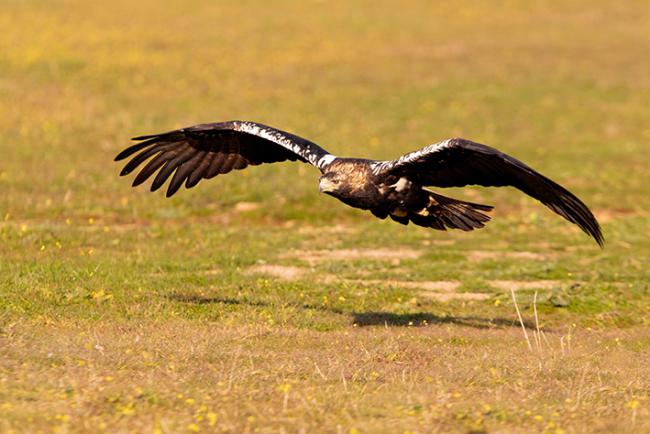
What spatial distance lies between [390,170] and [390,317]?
6.45 ft

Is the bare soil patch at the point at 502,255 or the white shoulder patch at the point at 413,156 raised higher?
the white shoulder patch at the point at 413,156

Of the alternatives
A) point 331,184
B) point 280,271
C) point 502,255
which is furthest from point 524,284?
point 331,184

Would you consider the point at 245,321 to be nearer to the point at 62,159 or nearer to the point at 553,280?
the point at 553,280

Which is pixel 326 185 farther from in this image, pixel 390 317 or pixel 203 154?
pixel 203 154

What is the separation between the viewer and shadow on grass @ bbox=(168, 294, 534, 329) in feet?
41.3

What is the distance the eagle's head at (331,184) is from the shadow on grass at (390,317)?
157cm

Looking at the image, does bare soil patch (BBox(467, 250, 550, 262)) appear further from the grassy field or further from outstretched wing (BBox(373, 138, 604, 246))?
outstretched wing (BBox(373, 138, 604, 246))

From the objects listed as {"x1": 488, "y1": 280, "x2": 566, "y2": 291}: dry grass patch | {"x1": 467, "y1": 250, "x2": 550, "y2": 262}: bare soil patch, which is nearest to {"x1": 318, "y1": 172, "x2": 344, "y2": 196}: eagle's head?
{"x1": 488, "y1": 280, "x2": 566, "y2": 291}: dry grass patch

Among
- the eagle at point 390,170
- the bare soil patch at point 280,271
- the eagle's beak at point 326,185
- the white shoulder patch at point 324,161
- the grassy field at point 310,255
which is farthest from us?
the bare soil patch at point 280,271

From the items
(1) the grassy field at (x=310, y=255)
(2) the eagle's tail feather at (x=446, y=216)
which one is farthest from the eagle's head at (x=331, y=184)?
(1) the grassy field at (x=310, y=255)

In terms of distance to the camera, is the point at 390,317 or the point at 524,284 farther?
the point at 524,284

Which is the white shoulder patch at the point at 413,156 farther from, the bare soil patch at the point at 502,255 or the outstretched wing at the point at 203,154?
the bare soil patch at the point at 502,255

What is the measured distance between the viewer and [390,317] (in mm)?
12828

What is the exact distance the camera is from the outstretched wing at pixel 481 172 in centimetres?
1041
